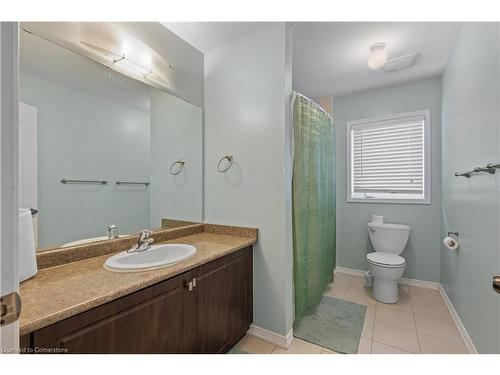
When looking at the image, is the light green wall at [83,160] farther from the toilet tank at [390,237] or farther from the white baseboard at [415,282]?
the white baseboard at [415,282]

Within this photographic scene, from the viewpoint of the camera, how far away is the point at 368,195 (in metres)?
2.84

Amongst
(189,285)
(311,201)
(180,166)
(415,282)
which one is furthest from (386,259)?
(180,166)

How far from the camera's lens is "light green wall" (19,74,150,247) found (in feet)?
3.67

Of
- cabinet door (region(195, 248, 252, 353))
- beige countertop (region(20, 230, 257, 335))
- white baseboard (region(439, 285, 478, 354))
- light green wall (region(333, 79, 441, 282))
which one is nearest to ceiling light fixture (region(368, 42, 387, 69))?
light green wall (region(333, 79, 441, 282))

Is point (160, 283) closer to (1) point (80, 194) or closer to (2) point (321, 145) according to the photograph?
(1) point (80, 194)

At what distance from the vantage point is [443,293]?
2309mm

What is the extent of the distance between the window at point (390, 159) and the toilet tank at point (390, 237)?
343 mm

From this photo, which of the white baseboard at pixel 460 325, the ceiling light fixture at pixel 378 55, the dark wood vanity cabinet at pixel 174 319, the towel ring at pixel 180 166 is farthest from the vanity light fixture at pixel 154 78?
the white baseboard at pixel 460 325

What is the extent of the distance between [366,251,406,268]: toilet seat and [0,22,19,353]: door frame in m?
2.50

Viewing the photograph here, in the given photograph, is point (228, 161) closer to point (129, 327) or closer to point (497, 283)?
point (129, 327)

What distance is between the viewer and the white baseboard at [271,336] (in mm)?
1588

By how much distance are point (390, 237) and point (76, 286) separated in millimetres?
2815

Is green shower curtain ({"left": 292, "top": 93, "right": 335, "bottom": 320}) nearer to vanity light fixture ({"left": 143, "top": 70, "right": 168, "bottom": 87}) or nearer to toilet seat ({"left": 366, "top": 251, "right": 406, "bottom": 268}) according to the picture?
toilet seat ({"left": 366, "top": 251, "right": 406, "bottom": 268})
